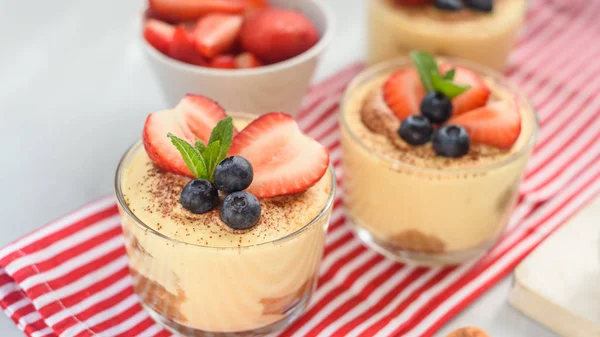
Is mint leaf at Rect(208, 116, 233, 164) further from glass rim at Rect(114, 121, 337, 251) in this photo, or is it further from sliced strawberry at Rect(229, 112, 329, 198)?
glass rim at Rect(114, 121, 337, 251)

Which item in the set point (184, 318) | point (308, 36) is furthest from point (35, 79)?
point (184, 318)

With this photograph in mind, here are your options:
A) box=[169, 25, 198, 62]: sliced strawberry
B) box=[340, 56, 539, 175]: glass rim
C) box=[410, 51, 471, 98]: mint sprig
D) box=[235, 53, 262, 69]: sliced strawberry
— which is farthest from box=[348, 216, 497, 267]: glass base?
box=[169, 25, 198, 62]: sliced strawberry

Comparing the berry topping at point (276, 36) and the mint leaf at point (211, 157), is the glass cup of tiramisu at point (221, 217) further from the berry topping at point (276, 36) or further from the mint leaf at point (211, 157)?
the berry topping at point (276, 36)

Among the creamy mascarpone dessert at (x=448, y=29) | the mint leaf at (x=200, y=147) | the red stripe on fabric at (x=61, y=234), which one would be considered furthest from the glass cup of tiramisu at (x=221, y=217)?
the creamy mascarpone dessert at (x=448, y=29)

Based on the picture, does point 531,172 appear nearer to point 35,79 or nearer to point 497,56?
point 497,56

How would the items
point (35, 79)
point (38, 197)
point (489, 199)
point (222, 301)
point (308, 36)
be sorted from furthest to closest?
point (35, 79)
point (308, 36)
point (38, 197)
point (489, 199)
point (222, 301)

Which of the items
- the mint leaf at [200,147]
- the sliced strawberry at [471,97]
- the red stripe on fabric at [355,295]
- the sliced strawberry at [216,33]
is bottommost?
the red stripe on fabric at [355,295]
